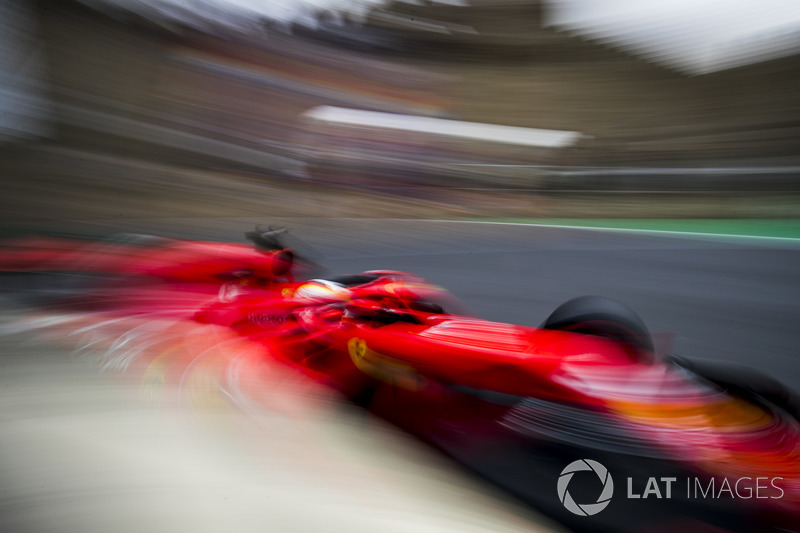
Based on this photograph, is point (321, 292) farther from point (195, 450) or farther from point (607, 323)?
point (607, 323)

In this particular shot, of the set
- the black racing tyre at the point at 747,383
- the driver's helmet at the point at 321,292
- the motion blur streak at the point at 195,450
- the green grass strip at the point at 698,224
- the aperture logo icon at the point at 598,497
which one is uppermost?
the green grass strip at the point at 698,224

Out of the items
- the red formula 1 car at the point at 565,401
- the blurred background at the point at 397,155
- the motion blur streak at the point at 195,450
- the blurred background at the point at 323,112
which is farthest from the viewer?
the blurred background at the point at 323,112

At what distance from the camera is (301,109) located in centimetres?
186

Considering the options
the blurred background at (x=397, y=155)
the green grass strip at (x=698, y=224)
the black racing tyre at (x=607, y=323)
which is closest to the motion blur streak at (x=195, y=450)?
the blurred background at (x=397, y=155)

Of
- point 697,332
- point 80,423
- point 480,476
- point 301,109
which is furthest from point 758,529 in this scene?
point 301,109

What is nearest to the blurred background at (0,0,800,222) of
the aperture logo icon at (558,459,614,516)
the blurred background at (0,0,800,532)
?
the blurred background at (0,0,800,532)

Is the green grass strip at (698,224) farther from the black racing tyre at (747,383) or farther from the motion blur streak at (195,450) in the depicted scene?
the motion blur streak at (195,450)

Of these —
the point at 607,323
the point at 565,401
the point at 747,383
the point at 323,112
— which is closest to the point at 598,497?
the point at 565,401

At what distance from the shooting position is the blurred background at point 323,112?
184cm

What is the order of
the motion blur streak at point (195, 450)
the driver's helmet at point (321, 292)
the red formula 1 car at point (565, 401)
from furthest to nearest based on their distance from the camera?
1. the driver's helmet at point (321, 292)
2. the motion blur streak at point (195, 450)
3. the red formula 1 car at point (565, 401)

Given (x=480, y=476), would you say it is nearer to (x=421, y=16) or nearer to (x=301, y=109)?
(x=301, y=109)

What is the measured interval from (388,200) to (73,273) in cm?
113

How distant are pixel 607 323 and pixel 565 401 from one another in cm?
23

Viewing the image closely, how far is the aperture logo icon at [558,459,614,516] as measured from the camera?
74 centimetres
